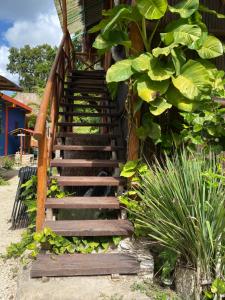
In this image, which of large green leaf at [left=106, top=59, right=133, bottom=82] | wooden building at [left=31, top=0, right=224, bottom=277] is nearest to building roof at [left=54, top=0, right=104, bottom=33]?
wooden building at [left=31, top=0, right=224, bottom=277]

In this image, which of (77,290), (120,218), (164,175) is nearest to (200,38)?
(164,175)

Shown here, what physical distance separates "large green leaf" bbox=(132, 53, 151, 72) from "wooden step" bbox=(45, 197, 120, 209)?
1.54 metres

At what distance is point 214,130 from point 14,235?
3189mm

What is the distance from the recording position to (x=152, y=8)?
3453 millimetres

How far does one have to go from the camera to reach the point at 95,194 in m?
5.48

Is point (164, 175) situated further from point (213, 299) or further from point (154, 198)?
point (213, 299)

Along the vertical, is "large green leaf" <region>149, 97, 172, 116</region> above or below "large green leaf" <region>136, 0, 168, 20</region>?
below

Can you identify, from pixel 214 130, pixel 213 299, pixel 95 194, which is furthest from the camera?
pixel 95 194

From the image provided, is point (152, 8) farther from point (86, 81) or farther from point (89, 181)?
point (86, 81)

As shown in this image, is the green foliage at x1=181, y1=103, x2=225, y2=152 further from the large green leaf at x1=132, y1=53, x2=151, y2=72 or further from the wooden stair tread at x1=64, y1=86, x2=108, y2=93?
the wooden stair tread at x1=64, y1=86, x2=108, y2=93

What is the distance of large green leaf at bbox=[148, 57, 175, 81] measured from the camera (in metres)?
3.45

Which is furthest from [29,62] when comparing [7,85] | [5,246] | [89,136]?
[5,246]

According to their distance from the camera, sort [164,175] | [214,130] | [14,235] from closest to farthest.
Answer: [164,175]
[214,130]
[14,235]

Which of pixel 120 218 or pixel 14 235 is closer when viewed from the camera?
pixel 120 218
